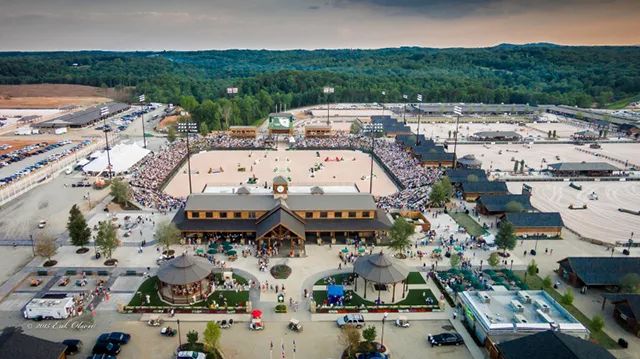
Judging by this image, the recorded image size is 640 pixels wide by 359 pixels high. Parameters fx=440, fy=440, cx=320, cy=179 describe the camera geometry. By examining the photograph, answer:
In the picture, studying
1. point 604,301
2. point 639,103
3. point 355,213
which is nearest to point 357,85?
point 639,103

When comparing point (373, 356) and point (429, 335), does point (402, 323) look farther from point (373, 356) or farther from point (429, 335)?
point (373, 356)

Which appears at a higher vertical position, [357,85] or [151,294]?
[357,85]

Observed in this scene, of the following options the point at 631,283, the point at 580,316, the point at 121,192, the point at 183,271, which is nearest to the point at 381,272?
the point at 580,316

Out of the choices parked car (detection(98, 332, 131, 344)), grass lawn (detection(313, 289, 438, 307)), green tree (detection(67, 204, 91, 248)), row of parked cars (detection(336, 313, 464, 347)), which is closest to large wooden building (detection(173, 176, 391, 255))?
green tree (detection(67, 204, 91, 248))

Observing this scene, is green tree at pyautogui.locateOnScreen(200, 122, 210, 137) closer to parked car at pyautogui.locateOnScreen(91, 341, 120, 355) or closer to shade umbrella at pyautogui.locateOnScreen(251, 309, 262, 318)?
shade umbrella at pyautogui.locateOnScreen(251, 309, 262, 318)

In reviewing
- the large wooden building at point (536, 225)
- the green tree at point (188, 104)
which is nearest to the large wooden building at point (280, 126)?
the green tree at point (188, 104)

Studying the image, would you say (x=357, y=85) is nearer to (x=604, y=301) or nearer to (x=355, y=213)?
(x=355, y=213)

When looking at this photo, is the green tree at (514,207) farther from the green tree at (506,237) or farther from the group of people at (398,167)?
the green tree at (506,237)
